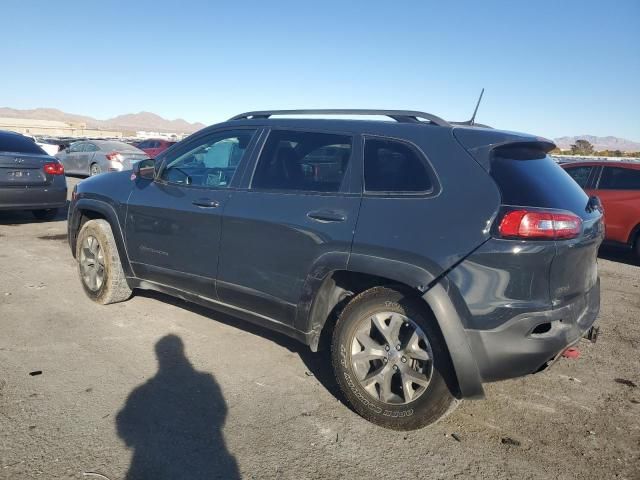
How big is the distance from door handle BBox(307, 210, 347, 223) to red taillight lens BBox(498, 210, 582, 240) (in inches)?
36.9

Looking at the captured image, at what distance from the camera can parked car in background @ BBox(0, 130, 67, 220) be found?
7.82 meters

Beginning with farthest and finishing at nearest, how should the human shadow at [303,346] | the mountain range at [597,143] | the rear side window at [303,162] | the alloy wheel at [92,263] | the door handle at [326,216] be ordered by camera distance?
the mountain range at [597,143]
the alloy wheel at [92,263]
the human shadow at [303,346]
the rear side window at [303,162]
the door handle at [326,216]

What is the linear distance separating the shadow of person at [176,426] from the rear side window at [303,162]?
145cm

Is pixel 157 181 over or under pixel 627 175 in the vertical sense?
under

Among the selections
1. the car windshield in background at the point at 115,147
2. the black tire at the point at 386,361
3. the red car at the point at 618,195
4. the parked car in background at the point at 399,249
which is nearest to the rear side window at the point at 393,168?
the parked car in background at the point at 399,249

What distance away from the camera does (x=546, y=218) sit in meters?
2.58

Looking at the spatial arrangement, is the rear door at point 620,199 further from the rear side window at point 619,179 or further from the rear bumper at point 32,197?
the rear bumper at point 32,197

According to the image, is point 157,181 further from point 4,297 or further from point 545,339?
point 545,339

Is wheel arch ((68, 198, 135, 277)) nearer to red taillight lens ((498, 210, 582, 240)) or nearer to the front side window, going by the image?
the front side window

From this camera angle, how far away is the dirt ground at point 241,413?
256 cm

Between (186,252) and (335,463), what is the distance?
6.73ft

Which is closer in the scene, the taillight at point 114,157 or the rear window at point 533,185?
the rear window at point 533,185

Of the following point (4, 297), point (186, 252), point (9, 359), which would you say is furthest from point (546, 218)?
point (4, 297)

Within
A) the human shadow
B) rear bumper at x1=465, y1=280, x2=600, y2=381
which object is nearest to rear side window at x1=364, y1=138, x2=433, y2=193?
rear bumper at x1=465, y1=280, x2=600, y2=381
